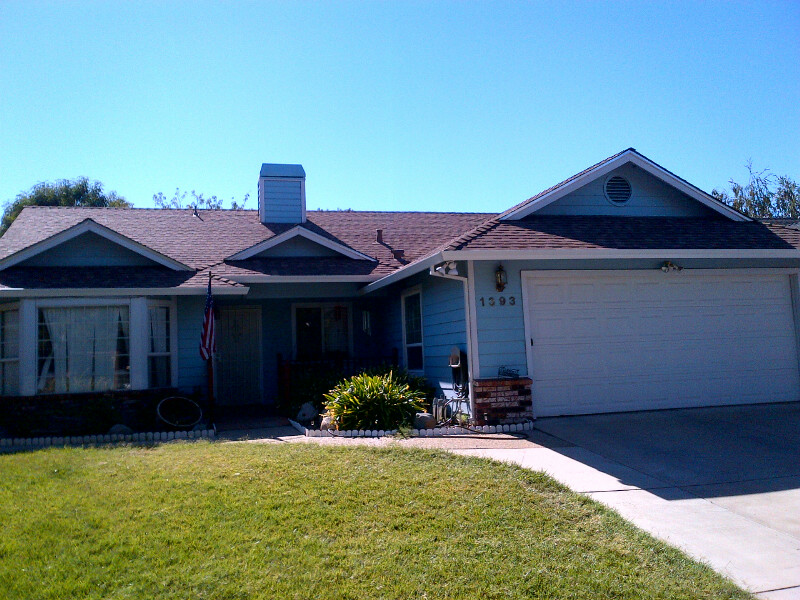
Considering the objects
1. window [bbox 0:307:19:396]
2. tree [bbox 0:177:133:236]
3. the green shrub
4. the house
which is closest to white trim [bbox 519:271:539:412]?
the house

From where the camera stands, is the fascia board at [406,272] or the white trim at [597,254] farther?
the fascia board at [406,272]

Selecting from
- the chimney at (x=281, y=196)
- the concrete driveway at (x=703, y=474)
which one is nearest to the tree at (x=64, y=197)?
the chimney at (x=281, y=196)

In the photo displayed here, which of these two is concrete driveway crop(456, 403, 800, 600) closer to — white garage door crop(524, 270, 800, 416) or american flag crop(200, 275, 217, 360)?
white garage door crop(524, 270, 800, 416)

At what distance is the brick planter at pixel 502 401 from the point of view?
31.6 feet

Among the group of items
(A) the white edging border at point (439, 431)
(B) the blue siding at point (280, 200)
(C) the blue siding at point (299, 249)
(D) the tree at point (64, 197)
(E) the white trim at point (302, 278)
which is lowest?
(A) the white edging border at point (439, 431)

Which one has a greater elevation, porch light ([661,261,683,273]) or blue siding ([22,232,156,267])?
blue siding ([22,232,156,267])

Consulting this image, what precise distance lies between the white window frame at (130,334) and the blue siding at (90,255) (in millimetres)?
1167

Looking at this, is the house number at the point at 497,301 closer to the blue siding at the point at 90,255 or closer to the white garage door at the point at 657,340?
the white garage door at the point at 657,340

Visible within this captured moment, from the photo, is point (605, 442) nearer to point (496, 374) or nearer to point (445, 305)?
point (496, 374)

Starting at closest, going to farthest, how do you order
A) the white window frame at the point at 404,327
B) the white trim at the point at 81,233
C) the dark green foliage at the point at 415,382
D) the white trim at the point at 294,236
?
the dark green foliage at the point at 415,382 < the white trim at the point at 81,233 < the white window frame at the point at 404,327 < the white trim at the point at 294,236

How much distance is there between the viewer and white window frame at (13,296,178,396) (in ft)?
36.0

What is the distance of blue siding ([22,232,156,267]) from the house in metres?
0.03

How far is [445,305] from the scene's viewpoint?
10.9 metres

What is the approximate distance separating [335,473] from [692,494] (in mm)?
3297
